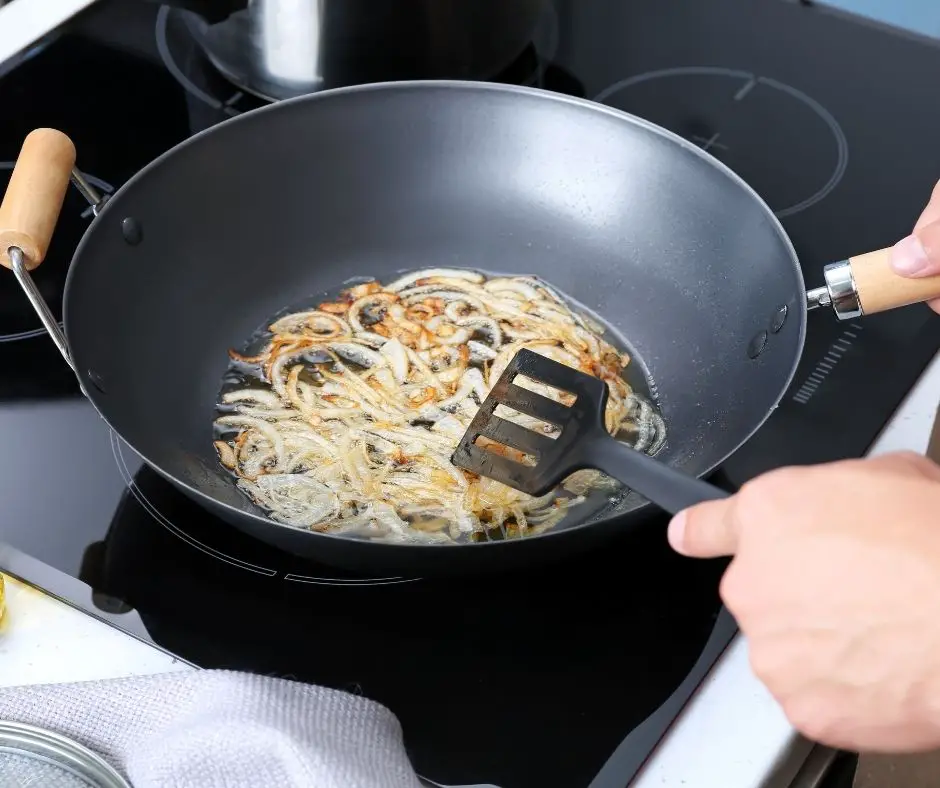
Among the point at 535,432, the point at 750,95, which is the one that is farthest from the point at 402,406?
the point at 750,95

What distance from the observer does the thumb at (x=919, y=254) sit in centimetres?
84

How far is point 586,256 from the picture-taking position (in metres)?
1.21

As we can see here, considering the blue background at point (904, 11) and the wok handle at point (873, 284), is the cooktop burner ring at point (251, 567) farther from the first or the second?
the blue background at point (904, 11)

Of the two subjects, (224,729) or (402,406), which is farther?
(402,406)

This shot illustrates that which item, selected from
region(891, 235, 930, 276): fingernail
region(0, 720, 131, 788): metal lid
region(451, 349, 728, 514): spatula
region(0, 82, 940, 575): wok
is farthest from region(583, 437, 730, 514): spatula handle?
region(0, 720, 131, 788): metal lid

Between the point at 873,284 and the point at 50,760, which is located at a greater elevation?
the point at 873,284

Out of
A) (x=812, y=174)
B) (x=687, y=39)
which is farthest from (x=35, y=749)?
(x=687, y=39)

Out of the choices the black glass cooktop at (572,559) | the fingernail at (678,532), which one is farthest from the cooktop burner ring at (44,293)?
the fingernail at (678,532)

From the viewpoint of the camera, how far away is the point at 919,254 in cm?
85

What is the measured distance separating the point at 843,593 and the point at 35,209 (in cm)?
66

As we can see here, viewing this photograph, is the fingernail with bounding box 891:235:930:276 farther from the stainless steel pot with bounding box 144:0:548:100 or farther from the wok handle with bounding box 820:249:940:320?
the stainless steel pot with bounding box 144:0:548:100

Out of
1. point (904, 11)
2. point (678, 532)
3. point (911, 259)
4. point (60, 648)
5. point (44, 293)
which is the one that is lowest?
point (60, 648)

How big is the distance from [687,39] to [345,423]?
0.75 metres

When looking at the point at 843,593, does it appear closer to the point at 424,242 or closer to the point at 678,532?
the point at 678,532
